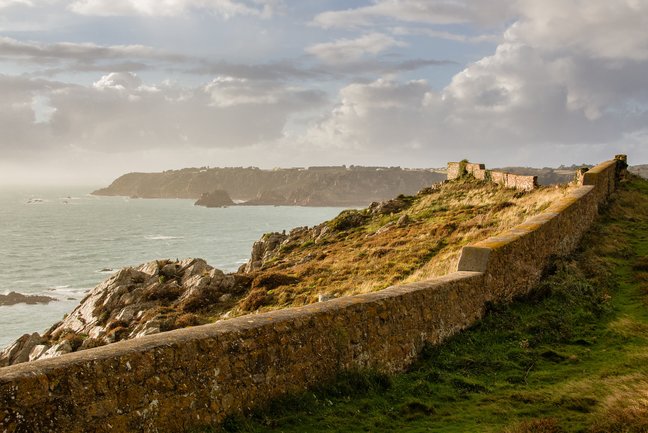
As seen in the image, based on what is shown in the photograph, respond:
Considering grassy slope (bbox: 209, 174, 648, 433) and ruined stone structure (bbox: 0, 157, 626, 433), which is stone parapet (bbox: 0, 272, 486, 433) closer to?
ruined stone structure (bbox: 0, 157, 626, 433)

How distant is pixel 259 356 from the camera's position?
23.2 ft

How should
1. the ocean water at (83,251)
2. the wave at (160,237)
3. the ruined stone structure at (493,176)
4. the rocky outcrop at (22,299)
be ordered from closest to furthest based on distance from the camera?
the ruined stone structure at (493,176), the ocean water at (83,251), the rocky outcrop at (22,299), the wave at (160,237)

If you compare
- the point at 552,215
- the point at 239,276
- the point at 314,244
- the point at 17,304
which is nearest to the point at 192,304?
the point at 239,276

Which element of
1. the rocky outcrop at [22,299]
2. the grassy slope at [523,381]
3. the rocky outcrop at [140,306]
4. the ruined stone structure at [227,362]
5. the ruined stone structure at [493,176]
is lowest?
the rocky outcrop at [22,299]

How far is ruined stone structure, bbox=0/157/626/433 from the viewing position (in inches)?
207

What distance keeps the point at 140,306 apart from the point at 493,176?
2783cm

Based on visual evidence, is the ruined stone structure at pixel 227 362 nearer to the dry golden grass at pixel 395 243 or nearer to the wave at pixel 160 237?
the dry golden grass at pixel 395 243

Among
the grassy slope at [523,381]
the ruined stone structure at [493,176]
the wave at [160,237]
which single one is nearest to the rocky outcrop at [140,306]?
the grassy slope at [523,381]

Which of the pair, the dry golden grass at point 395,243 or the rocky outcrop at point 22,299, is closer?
the dry golden grass at point 395,243

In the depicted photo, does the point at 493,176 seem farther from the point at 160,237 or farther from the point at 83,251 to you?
the point at 160,237

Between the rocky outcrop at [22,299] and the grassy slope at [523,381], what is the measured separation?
6820cm

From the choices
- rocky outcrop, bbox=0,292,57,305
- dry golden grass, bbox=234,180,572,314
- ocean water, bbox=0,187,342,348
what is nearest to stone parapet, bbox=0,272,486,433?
dry golden grass, bbox=234,180,572,314

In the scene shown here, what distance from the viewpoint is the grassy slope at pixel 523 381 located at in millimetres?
7012

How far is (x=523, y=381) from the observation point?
884 centimetres
